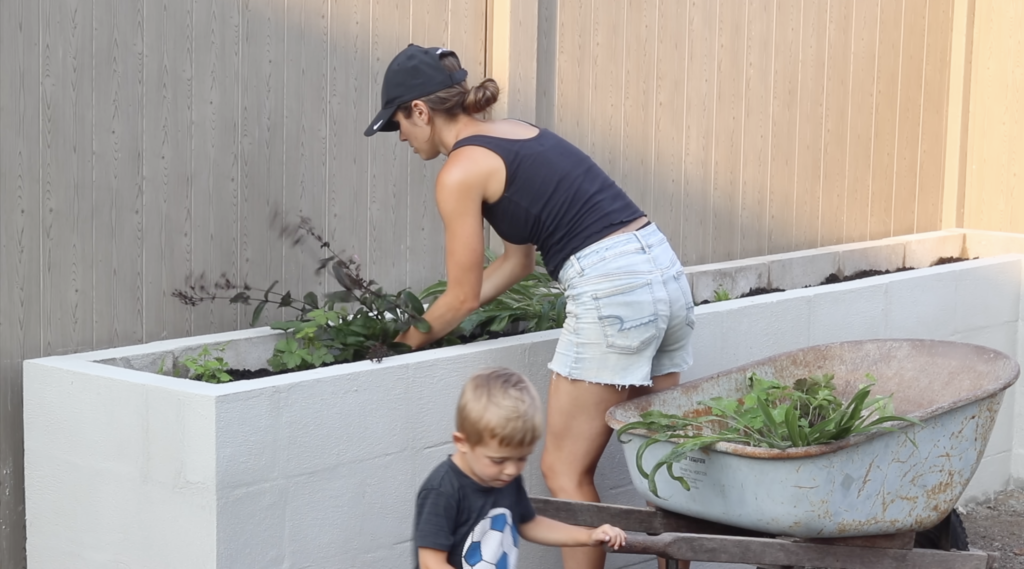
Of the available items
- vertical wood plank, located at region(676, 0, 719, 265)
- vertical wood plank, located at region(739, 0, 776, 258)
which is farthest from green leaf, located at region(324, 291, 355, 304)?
vertical wood plank, located at region(739, 0, 776, 258)

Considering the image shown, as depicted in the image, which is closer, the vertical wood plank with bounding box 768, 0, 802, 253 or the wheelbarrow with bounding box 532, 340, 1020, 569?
the wheelbarrow with bounding box 532, 340, 1020, 569

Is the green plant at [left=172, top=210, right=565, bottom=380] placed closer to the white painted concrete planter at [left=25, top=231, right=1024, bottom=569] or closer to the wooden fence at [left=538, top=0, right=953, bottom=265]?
the white painted concrete planter at [left=25, top=231, right=1024, bottom=569]

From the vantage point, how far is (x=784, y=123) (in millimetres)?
6711

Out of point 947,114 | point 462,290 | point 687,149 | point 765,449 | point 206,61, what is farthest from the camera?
point 947,114

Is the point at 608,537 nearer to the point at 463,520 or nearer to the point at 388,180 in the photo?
the point at 463,520

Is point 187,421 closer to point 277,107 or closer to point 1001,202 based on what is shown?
point 277,107

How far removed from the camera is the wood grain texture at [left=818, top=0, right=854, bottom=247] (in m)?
6.93

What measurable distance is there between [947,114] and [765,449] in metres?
4.87

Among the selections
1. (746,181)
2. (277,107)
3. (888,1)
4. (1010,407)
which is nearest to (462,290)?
(277,107)

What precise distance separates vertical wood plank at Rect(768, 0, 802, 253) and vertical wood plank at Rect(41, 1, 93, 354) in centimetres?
368

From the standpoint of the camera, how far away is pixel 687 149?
6.23 meters

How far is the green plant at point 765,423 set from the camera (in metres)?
3.46

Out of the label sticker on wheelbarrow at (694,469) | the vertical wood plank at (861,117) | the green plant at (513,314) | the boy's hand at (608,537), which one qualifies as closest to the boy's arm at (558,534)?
the boy's hand at (608,537)

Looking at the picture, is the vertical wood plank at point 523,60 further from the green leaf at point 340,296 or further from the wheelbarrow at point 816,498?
the wheelbarrow at point 816,498
